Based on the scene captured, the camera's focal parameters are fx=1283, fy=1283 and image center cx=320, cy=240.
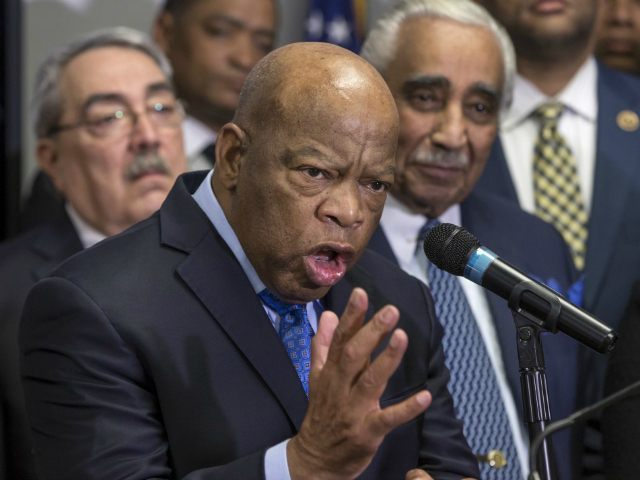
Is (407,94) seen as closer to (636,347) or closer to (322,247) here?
(636,347)

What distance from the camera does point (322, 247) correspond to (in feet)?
8.08

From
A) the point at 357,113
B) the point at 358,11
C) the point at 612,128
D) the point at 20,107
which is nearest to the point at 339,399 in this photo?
the point at 357,113

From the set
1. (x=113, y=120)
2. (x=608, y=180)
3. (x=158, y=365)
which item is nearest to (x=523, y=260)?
(x=608, y=180)

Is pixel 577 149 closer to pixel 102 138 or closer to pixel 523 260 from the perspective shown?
pixel 523 260

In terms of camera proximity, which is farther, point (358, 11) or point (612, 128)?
point (358, 11)

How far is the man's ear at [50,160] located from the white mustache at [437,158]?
1139mm

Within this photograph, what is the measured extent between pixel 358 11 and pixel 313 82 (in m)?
2.92

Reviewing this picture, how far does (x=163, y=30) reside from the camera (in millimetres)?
4684

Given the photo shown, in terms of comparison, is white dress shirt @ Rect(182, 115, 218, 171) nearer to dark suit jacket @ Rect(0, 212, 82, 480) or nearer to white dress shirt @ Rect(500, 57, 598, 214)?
dark suit jacket @ Rect(0, 212, 82, 480)

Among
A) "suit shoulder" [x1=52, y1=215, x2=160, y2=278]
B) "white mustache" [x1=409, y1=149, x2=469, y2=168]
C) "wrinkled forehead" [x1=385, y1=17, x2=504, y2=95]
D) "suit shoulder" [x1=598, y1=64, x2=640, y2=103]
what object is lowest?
"suit shoulder" [x1=52, y1=215, x2=160, y2=278]

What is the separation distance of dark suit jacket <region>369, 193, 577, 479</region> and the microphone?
44.3 inches

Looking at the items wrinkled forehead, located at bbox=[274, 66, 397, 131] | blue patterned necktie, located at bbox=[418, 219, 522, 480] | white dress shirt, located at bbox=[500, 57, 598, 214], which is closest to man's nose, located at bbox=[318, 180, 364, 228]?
wrinkled forehead, located at bbox=[274, 66, 397, 131]

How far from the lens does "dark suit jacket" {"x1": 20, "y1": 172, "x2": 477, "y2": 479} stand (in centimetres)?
243

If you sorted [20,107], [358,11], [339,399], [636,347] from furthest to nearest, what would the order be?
[358,11]
[20,107]
[636,347]
[339,399]
